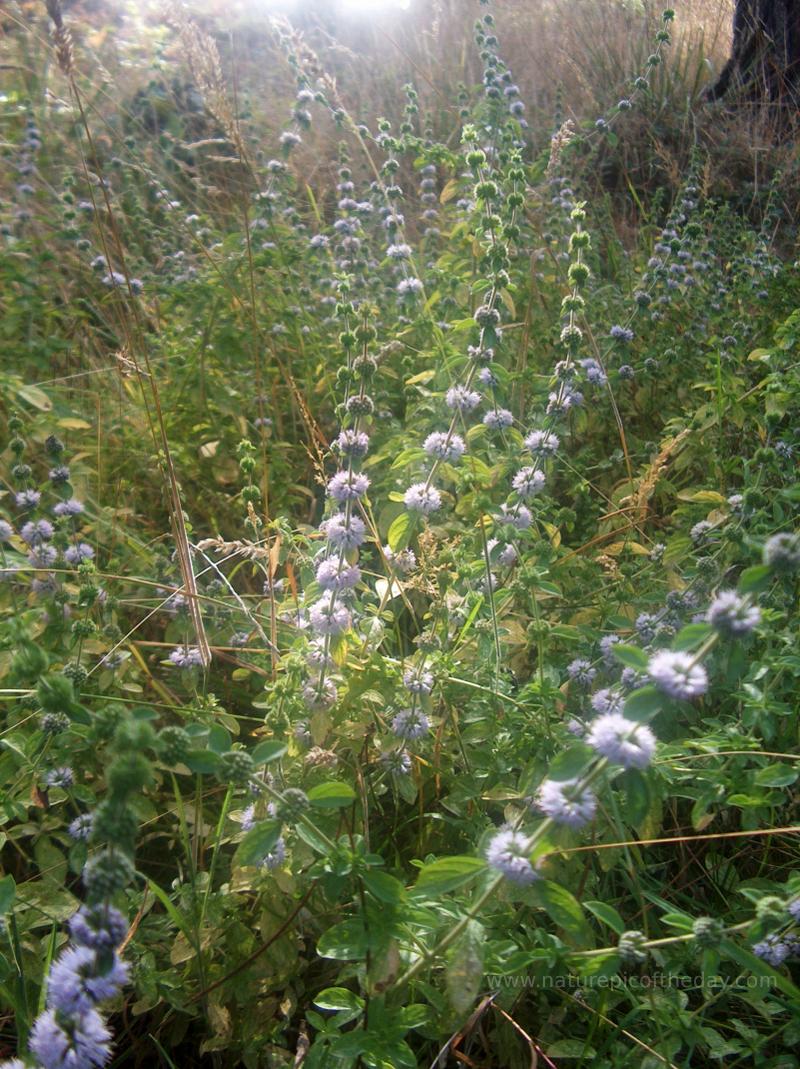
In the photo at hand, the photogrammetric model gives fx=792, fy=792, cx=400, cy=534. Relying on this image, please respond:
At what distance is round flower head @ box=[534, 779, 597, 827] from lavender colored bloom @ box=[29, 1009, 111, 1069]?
0.69m

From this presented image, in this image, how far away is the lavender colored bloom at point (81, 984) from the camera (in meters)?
1.02

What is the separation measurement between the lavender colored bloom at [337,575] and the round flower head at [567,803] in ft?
2.37

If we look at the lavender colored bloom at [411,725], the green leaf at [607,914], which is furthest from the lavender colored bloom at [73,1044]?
the lavender colored bloom at [411,725]

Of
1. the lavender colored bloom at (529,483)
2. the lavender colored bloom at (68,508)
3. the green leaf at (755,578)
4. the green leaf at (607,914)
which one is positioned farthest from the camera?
the lavender colored bloom at (68,508)

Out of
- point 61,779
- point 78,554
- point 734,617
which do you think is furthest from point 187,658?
point 734,617

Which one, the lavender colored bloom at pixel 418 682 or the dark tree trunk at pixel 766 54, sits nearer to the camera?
the lavender colored bloom at pixel 418 682

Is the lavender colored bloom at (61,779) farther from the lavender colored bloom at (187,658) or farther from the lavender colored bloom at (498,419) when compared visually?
the lavender colored bloom at (498,419)

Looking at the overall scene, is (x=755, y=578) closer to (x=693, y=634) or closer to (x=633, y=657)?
(x=693, y=634)

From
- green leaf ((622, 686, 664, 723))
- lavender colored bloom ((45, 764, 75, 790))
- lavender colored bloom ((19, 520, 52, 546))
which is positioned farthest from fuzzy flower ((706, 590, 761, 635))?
lavender colored bloom ((19, 520, 52, 546))

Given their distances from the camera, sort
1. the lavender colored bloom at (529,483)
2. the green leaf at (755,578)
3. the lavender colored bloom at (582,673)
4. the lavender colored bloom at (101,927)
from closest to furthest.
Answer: the lavender colored bloom at (101,927)
the green leaf at (755,578)
the lavender colored bloom at (582,673)
the lavender colored bloom at (529,483)

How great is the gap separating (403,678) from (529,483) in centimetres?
69

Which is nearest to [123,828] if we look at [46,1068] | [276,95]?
[46,1068]

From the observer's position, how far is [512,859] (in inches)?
48.2

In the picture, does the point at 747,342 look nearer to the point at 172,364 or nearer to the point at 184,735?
the point at 172,364
